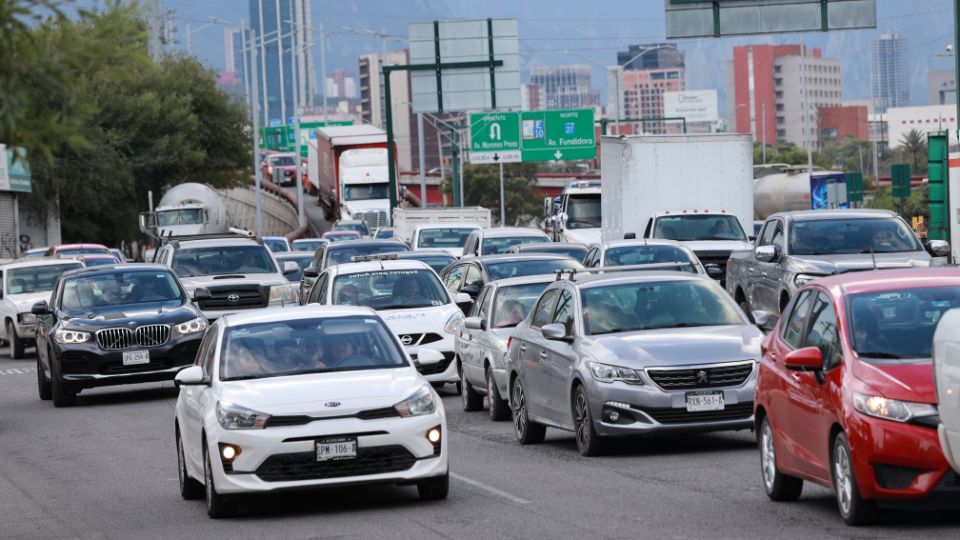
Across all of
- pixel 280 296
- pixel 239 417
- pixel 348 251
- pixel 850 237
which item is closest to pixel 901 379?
pixel 239 417

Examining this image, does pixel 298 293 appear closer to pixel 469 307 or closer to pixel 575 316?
pixel 469 307

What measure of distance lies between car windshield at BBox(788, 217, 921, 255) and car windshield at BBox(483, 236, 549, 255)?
12.2 m

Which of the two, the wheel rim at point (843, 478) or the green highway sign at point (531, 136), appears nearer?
the wheel rim at point (843, 478)

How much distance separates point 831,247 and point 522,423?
8.69 m

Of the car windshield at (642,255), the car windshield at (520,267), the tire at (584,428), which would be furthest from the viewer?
the car windshield at (642,255)

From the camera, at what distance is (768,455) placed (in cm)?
1230

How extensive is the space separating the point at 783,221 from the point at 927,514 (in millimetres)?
14294

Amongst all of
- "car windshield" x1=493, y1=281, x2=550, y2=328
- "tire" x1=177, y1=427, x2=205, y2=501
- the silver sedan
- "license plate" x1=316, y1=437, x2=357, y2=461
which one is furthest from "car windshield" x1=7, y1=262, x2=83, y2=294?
"license plate" x1=316, y1=437, x2=357, y2=461

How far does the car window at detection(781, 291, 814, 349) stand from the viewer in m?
11.9

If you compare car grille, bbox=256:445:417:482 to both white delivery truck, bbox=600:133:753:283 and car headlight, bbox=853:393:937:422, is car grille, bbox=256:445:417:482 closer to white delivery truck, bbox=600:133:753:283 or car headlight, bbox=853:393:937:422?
car headlight, bbox=853:393:937:422

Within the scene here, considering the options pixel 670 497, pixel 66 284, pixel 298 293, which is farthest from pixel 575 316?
pixel 298 293

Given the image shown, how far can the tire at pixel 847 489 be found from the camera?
416 inches

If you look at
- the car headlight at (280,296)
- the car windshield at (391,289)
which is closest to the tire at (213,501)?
the car windshield at (391,289)

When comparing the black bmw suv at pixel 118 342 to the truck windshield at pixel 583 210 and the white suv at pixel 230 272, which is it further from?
the truck windshield at pixel 583 210
